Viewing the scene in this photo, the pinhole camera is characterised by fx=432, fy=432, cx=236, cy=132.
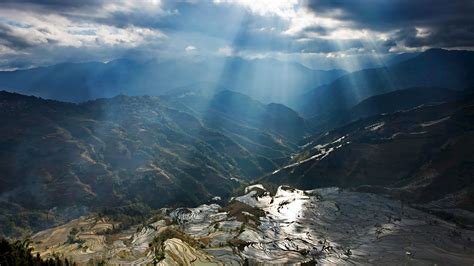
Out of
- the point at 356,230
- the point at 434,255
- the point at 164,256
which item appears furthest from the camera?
the point at 356,230

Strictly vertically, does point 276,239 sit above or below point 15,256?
below

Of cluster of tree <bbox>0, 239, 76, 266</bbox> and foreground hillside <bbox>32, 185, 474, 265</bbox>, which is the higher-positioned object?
cluster of tree <bbox>0, 239, 76, 266</bbox>

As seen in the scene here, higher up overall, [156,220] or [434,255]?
[434,255]

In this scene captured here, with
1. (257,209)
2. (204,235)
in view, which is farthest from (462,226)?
(204,235)

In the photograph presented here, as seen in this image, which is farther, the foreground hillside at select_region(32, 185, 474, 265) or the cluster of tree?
the foreground hillside at select_region(32, 185, 474, 265)

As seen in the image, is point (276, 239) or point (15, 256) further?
point (276, 239)

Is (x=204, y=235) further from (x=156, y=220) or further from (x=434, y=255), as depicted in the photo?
(x=434, y=255)

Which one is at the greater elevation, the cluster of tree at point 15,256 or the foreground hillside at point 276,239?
the cluster of tree at point 15,256

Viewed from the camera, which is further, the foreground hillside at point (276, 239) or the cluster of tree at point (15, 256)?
the foreground hillside at point (276, 239)
